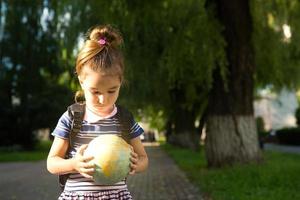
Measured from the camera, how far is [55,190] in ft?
42.0

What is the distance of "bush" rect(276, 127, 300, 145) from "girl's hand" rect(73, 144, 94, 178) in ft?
134

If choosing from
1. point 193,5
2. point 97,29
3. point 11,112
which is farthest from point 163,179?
point 11,112

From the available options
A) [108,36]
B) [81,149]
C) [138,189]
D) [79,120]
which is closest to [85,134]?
[79,120]

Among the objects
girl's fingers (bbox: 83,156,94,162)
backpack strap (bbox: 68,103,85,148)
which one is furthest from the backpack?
girl's fingers (bbox: 83,156,94,162)

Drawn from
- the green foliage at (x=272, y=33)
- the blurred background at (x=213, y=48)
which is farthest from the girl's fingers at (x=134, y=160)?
the green foliage at (x=272, y=33)

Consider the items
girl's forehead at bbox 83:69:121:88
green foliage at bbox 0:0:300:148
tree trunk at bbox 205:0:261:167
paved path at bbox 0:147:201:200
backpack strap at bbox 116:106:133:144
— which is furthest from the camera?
tree trunk at bbox 205:0:261:167

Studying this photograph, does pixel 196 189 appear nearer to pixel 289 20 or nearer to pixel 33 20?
pixel 289 20

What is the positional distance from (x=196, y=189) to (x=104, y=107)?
894cm

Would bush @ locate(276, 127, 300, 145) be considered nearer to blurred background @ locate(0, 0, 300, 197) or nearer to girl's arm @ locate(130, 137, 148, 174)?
blurred background @ locate(0, 0, 300, 197)

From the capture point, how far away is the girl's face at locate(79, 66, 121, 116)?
313cm

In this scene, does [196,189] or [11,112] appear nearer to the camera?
[196,189]

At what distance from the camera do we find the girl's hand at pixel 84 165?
9.89 feet

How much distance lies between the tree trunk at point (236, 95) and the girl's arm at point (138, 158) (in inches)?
465

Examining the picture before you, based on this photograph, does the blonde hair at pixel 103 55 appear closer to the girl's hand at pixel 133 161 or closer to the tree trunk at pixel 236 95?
the girl's hand at pixel 133 161
